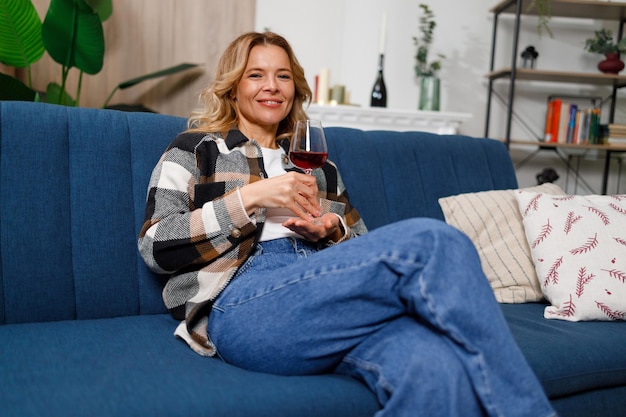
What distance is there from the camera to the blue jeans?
105 cm

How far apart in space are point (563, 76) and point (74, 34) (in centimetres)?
280

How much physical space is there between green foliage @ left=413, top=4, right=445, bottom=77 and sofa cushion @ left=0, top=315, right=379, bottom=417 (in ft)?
9.44

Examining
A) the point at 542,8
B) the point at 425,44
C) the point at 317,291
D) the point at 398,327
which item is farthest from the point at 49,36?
the point at 542,8

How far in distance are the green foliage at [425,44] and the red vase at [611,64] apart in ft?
3.28

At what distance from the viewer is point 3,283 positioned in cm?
145

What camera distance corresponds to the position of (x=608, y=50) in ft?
12.5

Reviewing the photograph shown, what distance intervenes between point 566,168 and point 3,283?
3.72 metres

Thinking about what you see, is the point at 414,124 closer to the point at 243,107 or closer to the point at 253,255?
the point at 243,107

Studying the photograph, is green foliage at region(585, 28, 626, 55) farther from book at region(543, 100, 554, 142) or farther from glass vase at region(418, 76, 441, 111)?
glass vase at region(418, 76, 441, 111)

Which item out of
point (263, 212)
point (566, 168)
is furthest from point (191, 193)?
point (566, 168)

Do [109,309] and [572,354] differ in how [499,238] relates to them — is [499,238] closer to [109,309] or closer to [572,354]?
[572,354]

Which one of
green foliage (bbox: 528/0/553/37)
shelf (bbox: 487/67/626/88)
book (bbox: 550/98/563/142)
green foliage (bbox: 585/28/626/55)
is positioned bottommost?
book (bbox: 550/98/563/142)

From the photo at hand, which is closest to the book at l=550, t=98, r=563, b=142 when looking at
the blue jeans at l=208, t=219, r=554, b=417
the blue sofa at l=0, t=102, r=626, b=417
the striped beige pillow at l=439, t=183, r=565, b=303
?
the striped beige pillow at l=439, t=183, r=565, b=303

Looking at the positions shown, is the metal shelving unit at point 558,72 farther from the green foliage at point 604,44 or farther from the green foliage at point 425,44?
the green foliage at point 425,44
